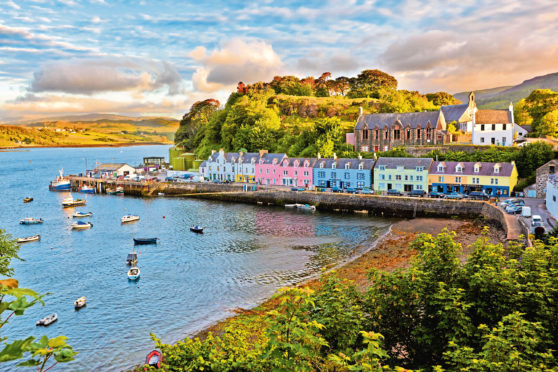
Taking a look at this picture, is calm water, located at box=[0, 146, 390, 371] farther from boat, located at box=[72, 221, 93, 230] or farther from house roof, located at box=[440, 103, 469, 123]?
house roof, located at box=[440, 103, 469, 123]

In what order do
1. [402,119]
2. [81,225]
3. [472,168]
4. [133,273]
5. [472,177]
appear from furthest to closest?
[402,119]
[472,168]
[472,177]
[81,225]
[133,273]

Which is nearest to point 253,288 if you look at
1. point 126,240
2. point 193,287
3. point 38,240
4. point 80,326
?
point 193,287

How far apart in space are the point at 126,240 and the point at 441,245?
4287cm

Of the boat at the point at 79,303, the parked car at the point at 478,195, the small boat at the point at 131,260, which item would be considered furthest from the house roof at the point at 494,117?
the boat at the point at 79,303

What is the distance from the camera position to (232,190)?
78875mm

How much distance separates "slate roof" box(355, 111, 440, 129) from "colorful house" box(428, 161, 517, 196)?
18334 millimetres

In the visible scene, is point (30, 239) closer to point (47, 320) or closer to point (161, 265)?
point (161, 265)

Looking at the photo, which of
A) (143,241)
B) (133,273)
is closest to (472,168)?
(143,241)

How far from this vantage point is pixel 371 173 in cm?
7025

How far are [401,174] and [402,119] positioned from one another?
22.1 meters

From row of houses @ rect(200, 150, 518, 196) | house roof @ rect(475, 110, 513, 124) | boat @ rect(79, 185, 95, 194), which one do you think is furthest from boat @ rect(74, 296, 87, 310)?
house roof @ rect(475, 110, 513, 124)

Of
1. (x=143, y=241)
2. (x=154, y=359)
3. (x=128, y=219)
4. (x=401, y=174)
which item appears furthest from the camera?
(x=401, y=174)

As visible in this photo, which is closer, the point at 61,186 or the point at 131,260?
the point at 131,260

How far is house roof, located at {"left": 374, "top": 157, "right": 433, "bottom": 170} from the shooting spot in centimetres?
6500
